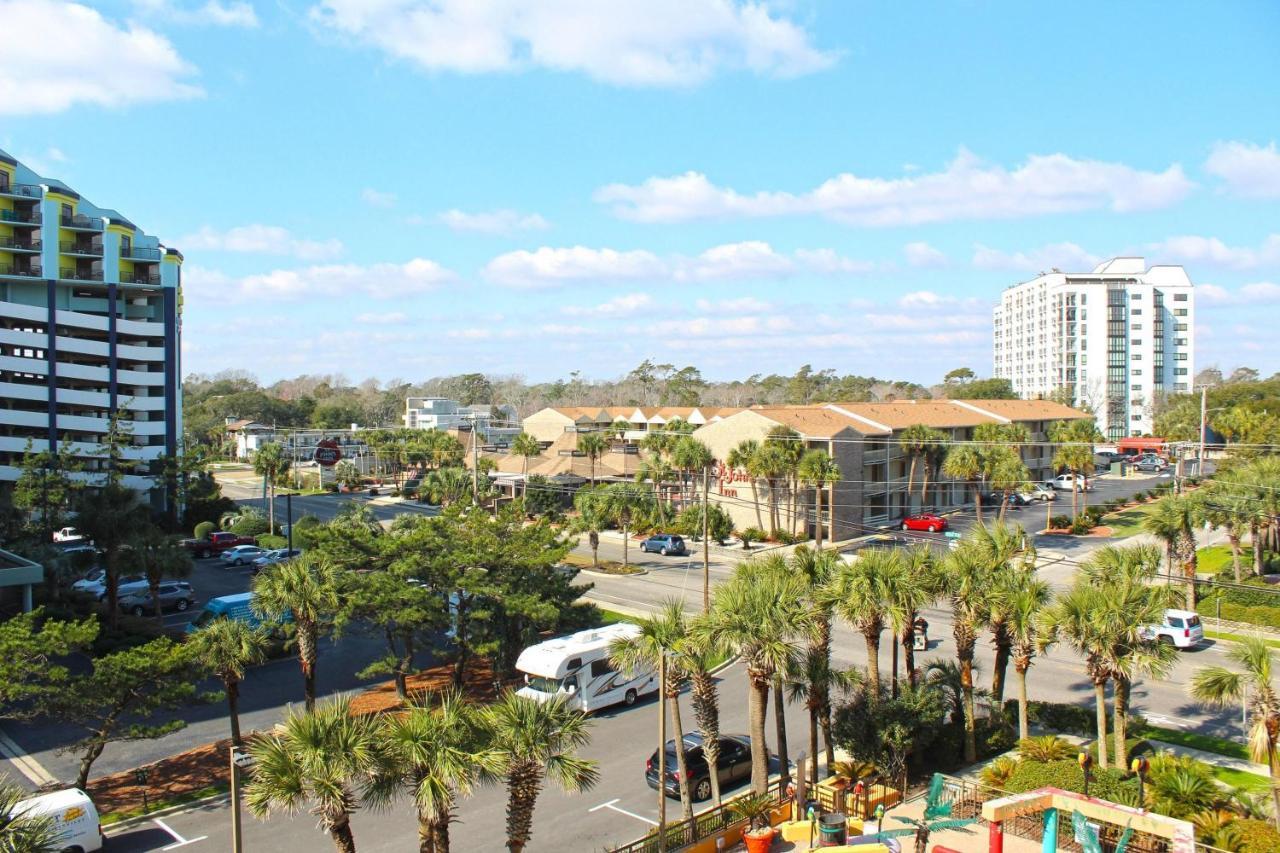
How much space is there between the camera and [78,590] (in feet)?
139

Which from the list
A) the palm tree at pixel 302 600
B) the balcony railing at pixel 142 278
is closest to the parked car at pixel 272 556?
the palm tree at pixel 302 600

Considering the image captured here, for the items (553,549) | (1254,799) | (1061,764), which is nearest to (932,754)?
(1061,764)

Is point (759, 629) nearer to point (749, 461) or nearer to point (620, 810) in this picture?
point (620, 810)

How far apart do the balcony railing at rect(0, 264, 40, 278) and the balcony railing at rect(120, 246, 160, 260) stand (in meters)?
6.38

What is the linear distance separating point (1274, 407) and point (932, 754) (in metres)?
90.7

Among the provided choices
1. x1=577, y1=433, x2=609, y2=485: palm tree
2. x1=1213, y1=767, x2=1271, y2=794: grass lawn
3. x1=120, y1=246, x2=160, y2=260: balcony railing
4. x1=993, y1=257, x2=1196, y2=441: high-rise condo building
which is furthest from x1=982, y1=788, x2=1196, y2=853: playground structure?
x1=993, y1=257, x2=1196, y2=441: high-rise condo building

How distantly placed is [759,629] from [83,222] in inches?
2428

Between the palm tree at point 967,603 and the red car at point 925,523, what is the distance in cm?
3611

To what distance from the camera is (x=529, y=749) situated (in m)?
14.2

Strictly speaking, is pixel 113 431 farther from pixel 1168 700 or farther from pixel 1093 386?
pixel 1093 386

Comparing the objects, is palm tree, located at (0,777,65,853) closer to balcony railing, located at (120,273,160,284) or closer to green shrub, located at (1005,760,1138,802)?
green shrub, located at (1005,760,1138,802)

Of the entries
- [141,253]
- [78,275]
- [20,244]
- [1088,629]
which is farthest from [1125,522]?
[20,244]

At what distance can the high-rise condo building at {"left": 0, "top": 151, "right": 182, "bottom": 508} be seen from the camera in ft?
189

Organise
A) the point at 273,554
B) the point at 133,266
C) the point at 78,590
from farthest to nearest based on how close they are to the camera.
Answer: the point at 133,266 < the point at 273,554 < the point at 78,590
